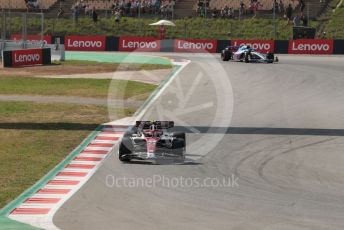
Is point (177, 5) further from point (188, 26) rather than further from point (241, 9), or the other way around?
point (241, 9)

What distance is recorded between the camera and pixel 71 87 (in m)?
31.0

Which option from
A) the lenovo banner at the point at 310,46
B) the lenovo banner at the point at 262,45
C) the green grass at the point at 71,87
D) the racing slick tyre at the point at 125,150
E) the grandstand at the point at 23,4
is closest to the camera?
the racing slick tyre at the point at 125,150

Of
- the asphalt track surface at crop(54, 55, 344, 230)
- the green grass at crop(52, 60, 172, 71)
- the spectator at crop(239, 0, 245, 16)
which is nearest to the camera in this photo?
the asphalt track surface at crop(54, 55, 344, 230)

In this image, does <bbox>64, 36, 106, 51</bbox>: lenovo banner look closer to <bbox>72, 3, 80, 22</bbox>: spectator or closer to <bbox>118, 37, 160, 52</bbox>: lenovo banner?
<bbox>118, 37, 160, 52</bbox>: lenovo banner

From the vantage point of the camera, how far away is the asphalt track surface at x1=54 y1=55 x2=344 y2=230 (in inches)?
434

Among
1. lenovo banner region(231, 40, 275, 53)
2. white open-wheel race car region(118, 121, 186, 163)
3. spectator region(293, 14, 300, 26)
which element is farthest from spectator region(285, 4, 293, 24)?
white open-wheel race car region(118, 121, 186, 163)

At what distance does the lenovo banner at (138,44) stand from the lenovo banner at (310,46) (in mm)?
10814

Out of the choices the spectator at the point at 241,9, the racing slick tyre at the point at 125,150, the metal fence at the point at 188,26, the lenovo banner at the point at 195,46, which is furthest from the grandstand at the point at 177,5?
the racing slick tyre at the point at 125,150

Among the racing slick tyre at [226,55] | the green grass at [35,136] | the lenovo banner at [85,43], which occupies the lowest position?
the lenovo banner at [85,43]

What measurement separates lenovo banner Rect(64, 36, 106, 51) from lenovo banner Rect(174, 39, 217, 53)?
626cm

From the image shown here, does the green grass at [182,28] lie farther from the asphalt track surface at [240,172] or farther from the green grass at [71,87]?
the asphalt track surface at [240,172]

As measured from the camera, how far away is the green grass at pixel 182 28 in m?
56.5

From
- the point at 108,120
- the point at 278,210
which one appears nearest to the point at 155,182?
the point at 278,210

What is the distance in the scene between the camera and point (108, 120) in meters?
21.6
